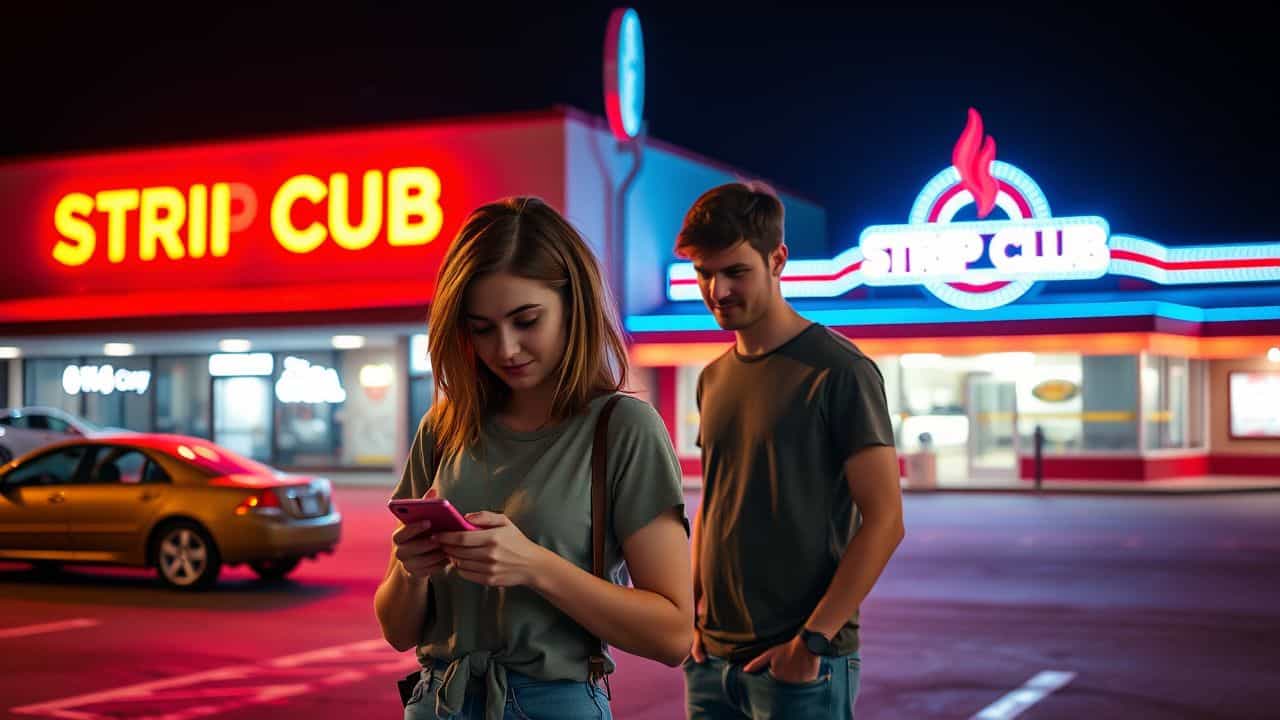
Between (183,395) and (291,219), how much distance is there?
21.3 feet

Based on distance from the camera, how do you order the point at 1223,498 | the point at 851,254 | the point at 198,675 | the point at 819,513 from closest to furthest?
the point at 819,513 < the point at 198,675 < the point at 1223,498 < the point at 851,254

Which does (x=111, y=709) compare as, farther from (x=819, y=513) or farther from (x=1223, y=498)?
(x=1223, y=498)

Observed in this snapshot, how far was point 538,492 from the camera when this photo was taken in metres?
3.06

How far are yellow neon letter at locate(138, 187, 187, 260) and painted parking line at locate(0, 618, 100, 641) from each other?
80.2ft

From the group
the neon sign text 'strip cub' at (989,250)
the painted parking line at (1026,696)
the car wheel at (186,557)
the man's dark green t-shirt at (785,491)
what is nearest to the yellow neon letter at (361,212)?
the neon sign text 'strip cub' at (989,250)

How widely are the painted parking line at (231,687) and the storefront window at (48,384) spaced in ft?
101

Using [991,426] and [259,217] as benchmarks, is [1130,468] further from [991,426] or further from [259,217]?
[259,217]

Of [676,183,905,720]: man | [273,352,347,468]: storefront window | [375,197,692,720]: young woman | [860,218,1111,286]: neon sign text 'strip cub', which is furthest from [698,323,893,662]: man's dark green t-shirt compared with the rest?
[273,352,347,468]: storefront window

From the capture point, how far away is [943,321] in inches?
1296

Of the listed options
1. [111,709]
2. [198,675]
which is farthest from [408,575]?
[198,675]

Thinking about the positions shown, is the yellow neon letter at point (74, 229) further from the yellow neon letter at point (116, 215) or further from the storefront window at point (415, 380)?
the storefront window at point (415, 380)

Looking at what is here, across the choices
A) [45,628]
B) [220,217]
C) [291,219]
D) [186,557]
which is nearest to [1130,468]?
[291,219]

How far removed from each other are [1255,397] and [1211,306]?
2.68 metres

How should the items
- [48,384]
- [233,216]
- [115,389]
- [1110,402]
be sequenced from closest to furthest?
[1110,402], [233,216], [115,389], [48,384]
